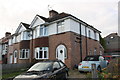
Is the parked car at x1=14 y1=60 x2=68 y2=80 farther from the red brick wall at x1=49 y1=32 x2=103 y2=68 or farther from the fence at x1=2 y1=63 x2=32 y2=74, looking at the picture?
the fence at x1=2 y1=63 x2=32 y2=74

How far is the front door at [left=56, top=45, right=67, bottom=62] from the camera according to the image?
14139 mm

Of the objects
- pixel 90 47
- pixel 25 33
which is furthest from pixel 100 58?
pixel 25 33

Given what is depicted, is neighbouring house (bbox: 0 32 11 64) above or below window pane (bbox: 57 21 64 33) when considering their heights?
below

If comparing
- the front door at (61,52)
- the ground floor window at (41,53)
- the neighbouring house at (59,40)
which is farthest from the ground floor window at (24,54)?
the front door at (61,52)

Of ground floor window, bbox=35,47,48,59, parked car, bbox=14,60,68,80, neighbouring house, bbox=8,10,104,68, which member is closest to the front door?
neighbouring house, bbox=8,10,104,68

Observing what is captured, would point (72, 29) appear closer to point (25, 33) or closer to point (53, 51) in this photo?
point (53, 51)

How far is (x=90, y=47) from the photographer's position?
18.5 m

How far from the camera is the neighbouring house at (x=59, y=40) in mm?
14023

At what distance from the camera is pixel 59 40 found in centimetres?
1487

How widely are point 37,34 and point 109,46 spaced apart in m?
30.7

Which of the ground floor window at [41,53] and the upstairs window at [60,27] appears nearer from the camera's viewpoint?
the upstairs window at [60,27]

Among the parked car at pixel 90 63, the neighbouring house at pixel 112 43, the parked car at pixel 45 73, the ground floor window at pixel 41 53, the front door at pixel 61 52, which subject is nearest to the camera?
the parked car at pixel 45 73

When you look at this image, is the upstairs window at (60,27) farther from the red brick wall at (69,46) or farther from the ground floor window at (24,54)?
the ground floor window at (24,54)

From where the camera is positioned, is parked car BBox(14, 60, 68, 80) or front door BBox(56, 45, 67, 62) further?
front door BBox(56, 45, 67, 62)
